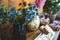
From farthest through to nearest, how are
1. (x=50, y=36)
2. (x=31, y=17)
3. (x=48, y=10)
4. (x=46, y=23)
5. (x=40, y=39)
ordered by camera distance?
(x=48, y=10), (x=46, y=23), (x=50, y=36), (x=40, y=39), (x=31, y=17)

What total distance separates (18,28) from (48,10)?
75cm

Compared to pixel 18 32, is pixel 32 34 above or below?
below

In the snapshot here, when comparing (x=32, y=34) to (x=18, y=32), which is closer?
(x=18, y=32)

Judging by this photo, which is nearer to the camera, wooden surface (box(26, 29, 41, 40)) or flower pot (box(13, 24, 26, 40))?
flower pot (box(13, 24, 26, 40))

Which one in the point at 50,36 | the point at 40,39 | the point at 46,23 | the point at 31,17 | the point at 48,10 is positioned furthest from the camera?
the point at 48,10

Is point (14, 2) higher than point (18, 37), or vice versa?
point (14, 2)

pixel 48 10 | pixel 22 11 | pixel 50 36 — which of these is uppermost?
pixel 22 11

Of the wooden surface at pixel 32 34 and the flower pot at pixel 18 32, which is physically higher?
the flower pot at pixel 18 32

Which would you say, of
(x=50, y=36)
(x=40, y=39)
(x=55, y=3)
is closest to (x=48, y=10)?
(x=55, y=3)

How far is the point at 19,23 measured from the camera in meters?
1.25

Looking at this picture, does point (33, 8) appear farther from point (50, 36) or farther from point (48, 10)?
point (48, 10)

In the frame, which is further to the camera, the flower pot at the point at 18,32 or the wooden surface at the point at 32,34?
the wooden surface at the point at 32,34

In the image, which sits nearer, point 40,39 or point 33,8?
point 33,8

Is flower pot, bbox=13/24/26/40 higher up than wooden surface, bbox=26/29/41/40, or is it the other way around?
flower pot, bbox=13/24/26/40
